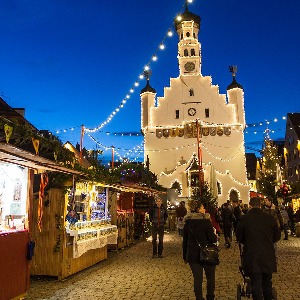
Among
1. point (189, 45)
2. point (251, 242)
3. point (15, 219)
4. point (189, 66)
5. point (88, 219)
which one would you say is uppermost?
point (189, 45)

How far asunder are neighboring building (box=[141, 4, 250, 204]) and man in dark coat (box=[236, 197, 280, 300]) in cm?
3680

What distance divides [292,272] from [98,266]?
511 cm

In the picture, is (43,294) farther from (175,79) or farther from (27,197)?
(175,79)

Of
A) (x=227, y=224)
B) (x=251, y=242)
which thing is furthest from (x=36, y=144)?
(x=227, y=224)

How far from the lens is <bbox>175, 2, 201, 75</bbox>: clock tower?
46.7 m

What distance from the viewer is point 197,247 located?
6105 mm

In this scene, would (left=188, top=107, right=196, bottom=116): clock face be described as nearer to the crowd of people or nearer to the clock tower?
the clock tower

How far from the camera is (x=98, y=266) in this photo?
10.9m

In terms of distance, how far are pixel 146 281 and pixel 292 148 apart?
4269 centimetres

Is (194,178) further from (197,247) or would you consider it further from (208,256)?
(208,256)

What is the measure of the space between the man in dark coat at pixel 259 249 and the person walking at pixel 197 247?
0.60m

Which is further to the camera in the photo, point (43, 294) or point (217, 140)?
point (217, 140)

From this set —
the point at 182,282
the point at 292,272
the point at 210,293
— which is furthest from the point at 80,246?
the point at 292,272

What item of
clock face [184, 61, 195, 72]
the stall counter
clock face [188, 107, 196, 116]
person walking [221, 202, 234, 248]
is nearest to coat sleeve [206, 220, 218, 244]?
the stall counter
